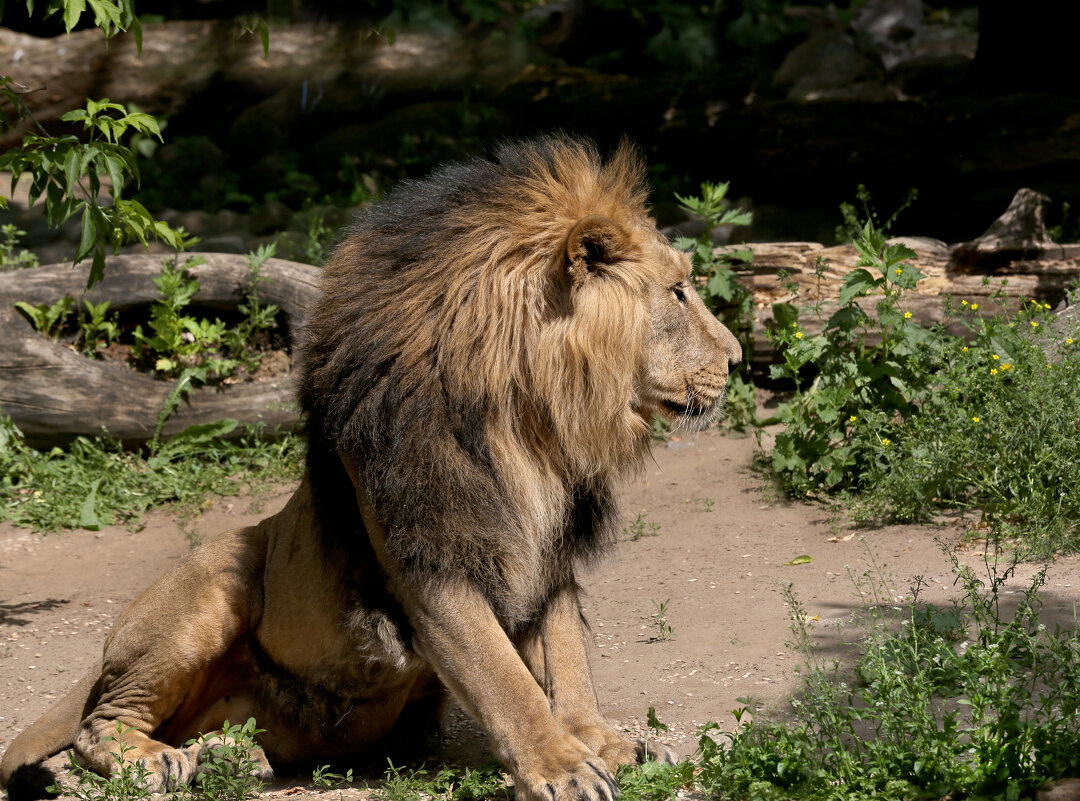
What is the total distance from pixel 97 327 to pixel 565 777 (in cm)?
490

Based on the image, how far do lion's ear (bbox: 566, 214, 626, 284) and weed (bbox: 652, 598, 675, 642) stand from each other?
1.76 metres

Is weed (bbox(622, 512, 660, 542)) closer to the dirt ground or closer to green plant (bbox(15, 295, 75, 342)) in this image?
the dirt ground

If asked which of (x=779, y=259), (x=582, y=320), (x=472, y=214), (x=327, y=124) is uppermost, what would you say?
(x=472, y=214)

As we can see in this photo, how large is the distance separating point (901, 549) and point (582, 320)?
2419 mm

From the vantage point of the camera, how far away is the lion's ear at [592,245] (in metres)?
3.23

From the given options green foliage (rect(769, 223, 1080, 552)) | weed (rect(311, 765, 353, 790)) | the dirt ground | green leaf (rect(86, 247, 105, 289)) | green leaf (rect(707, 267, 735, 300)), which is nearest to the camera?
weed (rect(311, 765, 353, 790))

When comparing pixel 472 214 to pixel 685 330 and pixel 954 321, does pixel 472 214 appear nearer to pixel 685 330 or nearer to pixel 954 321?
pixel 685 330

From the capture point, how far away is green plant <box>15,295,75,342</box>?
6.68 m

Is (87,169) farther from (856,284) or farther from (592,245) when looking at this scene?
(856,284)

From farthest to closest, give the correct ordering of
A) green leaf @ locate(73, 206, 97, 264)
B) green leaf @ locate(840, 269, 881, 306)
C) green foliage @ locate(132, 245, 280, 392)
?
green foliage @ locate(132, 245, 280, 392)
green leaf @ locate(840, 269, 881, 306)
green leaf @ locate(73, 206, 97, 264)

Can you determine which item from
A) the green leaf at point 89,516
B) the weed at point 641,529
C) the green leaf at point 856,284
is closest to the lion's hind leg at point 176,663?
the weed at point 641,529

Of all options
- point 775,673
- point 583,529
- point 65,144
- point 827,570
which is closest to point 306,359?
point 583,529

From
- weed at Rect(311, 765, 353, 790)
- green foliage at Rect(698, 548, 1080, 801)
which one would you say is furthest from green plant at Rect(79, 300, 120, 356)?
green foliage at Rect(698, 548, 1080, 801)

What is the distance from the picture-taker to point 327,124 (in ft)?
42.6
